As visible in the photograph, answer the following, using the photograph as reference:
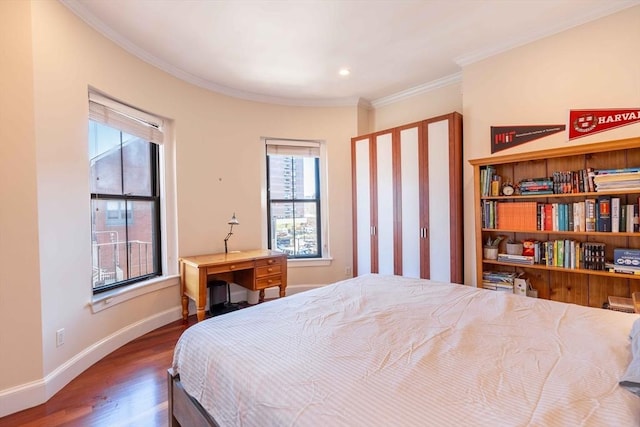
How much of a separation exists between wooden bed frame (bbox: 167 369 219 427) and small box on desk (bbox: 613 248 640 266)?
2753 mm

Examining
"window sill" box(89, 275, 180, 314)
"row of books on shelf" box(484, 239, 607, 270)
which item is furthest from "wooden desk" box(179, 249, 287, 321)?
"row of books on shelf" box(484, 239, 607, 270)

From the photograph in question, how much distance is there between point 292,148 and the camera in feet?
13.5

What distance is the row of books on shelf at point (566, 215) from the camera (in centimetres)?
218

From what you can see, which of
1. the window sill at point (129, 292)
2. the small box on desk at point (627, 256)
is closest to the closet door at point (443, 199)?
the small box on desk at point (627, 256)

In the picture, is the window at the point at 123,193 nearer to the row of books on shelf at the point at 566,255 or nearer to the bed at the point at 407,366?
the bed at the point at 407,366

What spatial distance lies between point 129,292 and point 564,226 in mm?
3694

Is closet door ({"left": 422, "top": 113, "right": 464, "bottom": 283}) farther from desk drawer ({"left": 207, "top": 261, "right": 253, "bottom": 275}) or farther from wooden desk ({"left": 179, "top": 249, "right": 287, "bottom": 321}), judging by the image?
desk drawer ({"left": 207, "top": 261, "right": 253, "bottom": 275})

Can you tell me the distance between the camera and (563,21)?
96.3 inches

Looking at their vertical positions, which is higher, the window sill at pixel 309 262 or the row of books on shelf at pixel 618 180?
→ the row of books on shelf at pixel 618 180

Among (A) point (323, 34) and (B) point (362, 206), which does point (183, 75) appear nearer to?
(A) point (323, 34)

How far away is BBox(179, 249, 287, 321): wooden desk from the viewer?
292 centimetres

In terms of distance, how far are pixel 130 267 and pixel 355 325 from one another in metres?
2.49

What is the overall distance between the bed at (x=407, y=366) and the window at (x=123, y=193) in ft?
5.87

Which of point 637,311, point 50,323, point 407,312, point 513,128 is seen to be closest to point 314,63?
point 513,128
